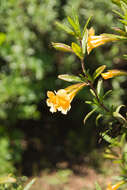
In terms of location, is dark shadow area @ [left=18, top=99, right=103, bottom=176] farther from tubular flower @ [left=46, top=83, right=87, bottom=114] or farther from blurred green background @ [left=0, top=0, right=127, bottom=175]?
tubular flower @ [left=46, top=83, right=87, bottom=114]

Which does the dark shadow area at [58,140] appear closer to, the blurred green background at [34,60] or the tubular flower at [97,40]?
the blurred green background at [34,60]

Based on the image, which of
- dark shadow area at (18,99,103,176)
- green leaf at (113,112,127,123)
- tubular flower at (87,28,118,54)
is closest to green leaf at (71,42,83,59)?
tubular flower at (87,28,118,54)

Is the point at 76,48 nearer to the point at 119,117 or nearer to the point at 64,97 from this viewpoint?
the point at 64,97

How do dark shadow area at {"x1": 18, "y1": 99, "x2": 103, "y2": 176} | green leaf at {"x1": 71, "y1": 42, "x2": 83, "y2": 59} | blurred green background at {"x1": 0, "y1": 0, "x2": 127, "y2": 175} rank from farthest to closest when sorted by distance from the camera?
dark shadow area at {"x1": 18, "y1": 99, "x2": 103, "y2": 176} → blurred green background at {"x1": 0, "y1": 0, "x2": 127, "y2": 175} → green leaf at {"x1": 71, "y1": 42, "x2": 83, "y2": 59}

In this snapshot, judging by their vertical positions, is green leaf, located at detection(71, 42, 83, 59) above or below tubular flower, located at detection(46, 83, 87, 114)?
above

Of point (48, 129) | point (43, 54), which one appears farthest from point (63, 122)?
point (43, 54)

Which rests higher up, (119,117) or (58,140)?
(119,117)

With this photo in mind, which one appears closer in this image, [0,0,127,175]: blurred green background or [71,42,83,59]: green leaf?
[71,42,83,59]: green leaf

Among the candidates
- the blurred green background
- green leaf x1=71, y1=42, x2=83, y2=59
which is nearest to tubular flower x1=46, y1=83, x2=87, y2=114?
green leaf x1=71, y1=42, x2=83, y2=59

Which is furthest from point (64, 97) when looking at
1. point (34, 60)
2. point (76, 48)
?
point (34, 60)

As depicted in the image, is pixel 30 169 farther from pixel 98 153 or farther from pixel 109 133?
pixel 109 133

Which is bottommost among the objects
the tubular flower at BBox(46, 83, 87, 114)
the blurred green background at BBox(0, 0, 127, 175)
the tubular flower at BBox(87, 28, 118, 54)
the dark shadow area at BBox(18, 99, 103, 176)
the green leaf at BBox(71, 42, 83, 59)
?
the dark shadow area at BBox(18, 99, 103, 176)

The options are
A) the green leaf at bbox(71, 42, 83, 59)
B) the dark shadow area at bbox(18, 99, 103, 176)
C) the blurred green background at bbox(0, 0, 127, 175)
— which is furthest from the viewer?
the dark shadow area at bbox(18, 99, 103, 176)
